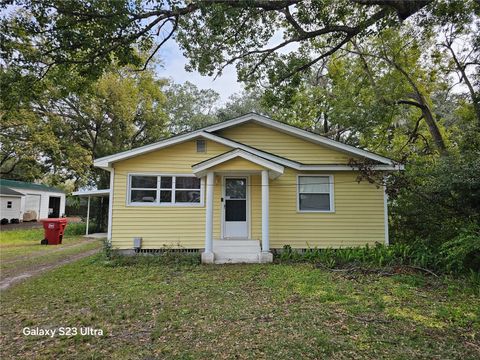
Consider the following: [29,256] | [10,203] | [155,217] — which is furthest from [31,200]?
[155,217]

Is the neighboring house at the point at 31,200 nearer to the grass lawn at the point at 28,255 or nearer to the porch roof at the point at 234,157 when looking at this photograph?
the grass lawn at the point at 28,255

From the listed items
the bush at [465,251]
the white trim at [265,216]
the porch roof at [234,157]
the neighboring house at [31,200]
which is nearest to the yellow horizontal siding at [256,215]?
the white trim at [265,216]

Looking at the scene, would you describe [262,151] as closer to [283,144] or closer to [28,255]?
[283,144]

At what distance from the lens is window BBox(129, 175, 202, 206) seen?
9.14 metres

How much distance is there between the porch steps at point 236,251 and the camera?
8.35 m

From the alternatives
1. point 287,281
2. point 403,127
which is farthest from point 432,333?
point 403,127

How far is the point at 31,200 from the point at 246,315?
93.3 feet

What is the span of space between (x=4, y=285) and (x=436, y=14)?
14.0 metres

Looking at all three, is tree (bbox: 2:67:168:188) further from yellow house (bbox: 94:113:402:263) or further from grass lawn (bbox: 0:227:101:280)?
yellow house (bbox: 94:113:402:263)

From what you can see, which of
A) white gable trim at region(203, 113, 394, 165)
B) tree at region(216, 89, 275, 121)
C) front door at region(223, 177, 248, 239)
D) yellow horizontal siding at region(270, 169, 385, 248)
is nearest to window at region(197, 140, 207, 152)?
white gable trim at region(203, 113, 394, 165)

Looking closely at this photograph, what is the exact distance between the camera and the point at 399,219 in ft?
32.5

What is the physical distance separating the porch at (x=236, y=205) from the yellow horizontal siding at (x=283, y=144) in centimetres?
124

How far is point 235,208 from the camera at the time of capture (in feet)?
31.0

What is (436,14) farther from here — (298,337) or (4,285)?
Answer: (4,285)
